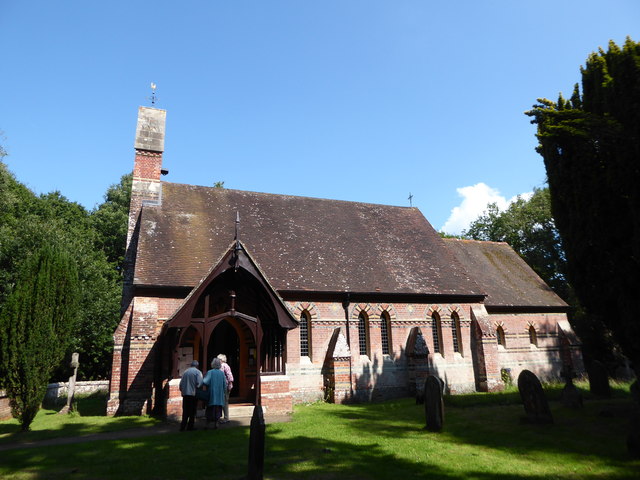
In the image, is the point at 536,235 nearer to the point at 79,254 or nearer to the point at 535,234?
the point at 535,234

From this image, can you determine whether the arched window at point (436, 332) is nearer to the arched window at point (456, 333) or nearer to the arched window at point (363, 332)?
the arched window at point (456, 333)

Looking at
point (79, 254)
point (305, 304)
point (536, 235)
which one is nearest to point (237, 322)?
point (305, 304)

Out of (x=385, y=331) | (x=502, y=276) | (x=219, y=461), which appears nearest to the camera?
(x=219, y=461)

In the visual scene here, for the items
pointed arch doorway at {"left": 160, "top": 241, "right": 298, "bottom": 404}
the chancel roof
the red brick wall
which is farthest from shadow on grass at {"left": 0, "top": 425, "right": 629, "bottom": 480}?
the chancel roof

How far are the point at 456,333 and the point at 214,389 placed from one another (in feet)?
44.6

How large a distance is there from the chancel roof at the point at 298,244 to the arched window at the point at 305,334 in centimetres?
131

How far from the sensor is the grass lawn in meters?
7.41

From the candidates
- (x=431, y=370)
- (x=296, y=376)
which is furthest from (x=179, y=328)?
(x=431, y=370)

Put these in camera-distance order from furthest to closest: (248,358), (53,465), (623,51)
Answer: (248,358) → (623,51) → (53,465)

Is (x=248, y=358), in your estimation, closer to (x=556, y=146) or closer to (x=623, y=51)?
(x=556, y=146)

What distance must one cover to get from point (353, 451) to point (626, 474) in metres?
4.82

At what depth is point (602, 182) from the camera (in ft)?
34.2

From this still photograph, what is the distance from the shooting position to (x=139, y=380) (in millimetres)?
15398

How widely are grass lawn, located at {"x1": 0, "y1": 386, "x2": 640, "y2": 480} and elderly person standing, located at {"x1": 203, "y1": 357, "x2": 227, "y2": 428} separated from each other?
557 millimetres
